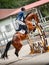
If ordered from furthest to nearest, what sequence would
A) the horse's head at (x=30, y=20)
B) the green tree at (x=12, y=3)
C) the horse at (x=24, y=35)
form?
1. the green tree at (x=12, y=3)
2. the horse's head at (x=30, y=20)
3. the horse at (x=24, y=35)

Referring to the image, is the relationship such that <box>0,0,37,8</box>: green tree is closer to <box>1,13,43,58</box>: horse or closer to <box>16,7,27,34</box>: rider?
<box>1,13,43,58</box>: horse

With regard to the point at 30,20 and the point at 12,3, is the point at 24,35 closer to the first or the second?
the point at 30,20

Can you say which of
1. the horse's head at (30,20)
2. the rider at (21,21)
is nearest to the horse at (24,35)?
the horse's head at (30,20)

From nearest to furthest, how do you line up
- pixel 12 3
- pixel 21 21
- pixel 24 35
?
pixel 21 21 < pixel 24 35 < pixel 12 3

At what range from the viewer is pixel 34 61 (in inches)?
475

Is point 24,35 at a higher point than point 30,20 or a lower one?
lower

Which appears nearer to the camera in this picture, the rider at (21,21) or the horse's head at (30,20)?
the rider at (21,21)

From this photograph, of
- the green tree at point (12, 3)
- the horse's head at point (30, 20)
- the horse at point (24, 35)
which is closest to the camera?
the horse at point (24, 35)

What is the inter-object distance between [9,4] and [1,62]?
2396 centimetres

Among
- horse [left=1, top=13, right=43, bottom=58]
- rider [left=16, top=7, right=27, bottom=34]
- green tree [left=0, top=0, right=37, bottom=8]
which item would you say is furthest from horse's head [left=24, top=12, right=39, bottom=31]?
green tree [left=0, top=0, right=37, bottom=8]

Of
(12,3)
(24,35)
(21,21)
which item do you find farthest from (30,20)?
(12,3)

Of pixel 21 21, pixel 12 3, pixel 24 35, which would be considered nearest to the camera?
pixel 21 21

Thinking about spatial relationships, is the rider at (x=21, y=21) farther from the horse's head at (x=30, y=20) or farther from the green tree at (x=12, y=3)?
the green tree at (x=12, y=3)

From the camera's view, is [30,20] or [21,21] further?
[30,20]
